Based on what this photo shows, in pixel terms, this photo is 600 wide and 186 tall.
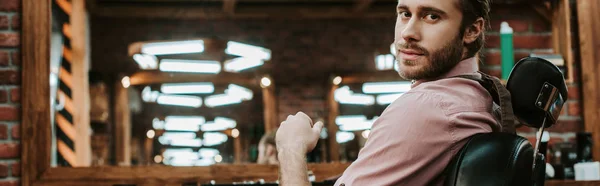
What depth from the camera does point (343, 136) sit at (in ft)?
13.6

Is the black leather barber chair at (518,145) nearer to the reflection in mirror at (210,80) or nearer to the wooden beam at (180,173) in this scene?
the wooden beam at (180,173)

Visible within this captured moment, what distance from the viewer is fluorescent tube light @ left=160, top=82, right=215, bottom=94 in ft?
14.8

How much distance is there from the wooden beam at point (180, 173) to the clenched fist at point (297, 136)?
4.34 feet

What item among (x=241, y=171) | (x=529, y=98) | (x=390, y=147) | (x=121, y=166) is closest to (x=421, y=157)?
(x=390, y=147)

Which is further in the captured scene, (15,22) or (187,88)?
(187,88)

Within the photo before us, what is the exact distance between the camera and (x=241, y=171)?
2879mm

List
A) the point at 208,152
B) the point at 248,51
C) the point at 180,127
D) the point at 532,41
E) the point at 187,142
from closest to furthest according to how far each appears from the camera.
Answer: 1. the point at 532,41
2. the point at 208,152
3. the point at 187,142
4. the point at 180,127
5. the point at 248,51

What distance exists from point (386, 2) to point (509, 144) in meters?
2.90

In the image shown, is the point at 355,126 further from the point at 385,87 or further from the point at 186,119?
the point at 186,119

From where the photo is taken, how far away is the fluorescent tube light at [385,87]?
4531 millimetres

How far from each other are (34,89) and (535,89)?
74.7 inches

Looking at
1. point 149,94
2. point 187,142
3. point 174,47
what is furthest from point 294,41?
point 187,142

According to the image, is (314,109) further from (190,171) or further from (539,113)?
(539,113)

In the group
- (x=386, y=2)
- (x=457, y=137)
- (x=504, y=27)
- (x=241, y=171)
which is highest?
(x=386, y=2)
